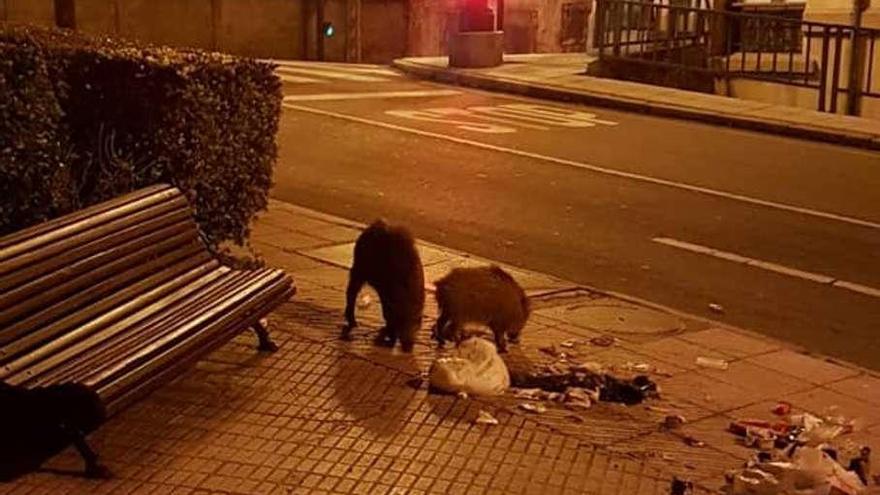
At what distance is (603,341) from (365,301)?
4.39 feet

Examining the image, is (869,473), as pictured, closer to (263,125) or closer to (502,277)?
(502,277)

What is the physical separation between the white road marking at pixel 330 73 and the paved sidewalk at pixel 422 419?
1349 centimetres

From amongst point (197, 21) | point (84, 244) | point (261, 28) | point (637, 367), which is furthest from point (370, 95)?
point (84, 244)

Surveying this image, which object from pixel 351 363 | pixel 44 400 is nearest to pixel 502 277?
pixel 351 363

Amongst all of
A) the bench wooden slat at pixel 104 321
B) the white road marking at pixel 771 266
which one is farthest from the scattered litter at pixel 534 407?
the white road marking at pixel 771 266

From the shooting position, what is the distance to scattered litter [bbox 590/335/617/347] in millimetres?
6961

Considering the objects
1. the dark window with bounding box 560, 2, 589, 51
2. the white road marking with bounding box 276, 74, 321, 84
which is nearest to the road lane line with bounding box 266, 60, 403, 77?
the white road marking with bounding box 276, 74, 321, 84

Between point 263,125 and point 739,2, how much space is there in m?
19.3

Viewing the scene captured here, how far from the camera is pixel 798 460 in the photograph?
5176 mm

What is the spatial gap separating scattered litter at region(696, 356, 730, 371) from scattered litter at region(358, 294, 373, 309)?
1.81 meters

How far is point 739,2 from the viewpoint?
2509 cm

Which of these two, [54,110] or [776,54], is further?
[776,54]

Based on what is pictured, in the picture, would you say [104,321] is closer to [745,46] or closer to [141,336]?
[141,336]

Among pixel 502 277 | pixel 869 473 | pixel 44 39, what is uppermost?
pixel 44 39
